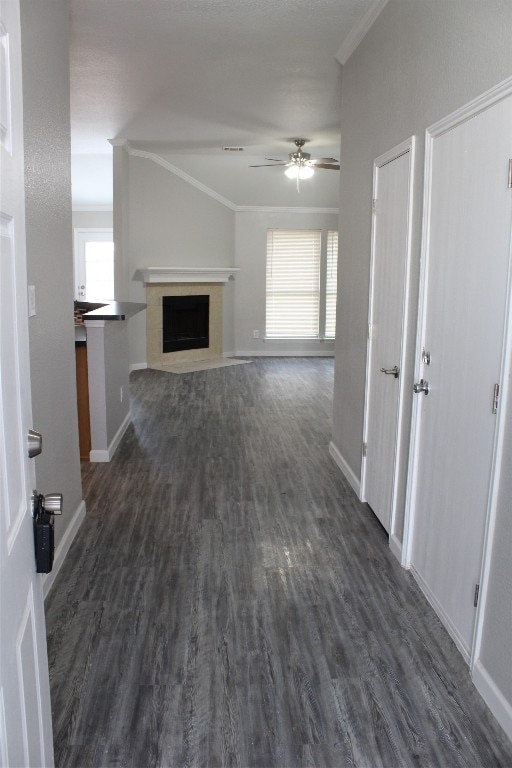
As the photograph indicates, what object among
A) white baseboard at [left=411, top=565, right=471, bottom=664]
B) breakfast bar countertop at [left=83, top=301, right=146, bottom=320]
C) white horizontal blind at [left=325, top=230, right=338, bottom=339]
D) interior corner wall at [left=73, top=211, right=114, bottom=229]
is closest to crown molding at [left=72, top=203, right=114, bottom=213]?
interior corner wall at [left=73, top=211, right=114, bottom=229]

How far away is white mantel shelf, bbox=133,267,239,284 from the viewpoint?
27.5ft

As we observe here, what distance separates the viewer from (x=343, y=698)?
6.89 feet

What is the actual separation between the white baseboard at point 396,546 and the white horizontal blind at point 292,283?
6973 millimetres

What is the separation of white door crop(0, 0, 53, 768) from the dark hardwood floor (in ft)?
2.81

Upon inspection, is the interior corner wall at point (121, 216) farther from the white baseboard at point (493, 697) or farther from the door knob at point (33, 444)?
the door knob at point (33, 444)

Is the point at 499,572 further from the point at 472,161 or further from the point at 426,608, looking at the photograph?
the point at 472,161

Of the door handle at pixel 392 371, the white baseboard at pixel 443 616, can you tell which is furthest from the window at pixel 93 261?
the white baseboard at pixel 443 616

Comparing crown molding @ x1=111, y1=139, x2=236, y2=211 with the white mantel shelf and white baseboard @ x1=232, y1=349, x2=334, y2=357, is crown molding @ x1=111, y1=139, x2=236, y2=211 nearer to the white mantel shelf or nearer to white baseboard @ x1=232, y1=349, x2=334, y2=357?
the white mantel shelf

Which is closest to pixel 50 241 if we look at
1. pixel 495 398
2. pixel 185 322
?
pixel 495 398

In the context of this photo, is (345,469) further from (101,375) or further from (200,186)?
(200,186)

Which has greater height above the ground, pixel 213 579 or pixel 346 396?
pixel 346 396

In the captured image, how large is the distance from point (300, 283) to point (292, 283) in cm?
12

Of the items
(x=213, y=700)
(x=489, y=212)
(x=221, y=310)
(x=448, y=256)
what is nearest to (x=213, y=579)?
(x=213, y=700)

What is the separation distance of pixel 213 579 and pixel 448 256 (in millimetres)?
1721
